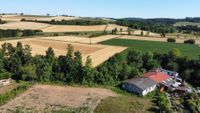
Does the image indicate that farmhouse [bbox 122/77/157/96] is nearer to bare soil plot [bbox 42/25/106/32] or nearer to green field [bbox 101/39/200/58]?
green field [bbox 101/39/200/58]

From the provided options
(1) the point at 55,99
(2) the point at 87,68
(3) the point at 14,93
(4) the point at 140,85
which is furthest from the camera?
(2) the point at 87,68

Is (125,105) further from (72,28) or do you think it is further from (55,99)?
(72,28)

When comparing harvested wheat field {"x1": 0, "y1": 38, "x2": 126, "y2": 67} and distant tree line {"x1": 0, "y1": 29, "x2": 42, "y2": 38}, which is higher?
distant tree line {"x1": 0, "y1": 29, "x2": 42, "y2": 38}

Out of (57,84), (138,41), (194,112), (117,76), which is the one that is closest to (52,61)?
(57,84)

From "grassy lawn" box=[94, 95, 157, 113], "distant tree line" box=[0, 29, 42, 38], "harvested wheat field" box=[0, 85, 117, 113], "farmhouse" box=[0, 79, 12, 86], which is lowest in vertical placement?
"grassy lawn" box=[94, 95, 157, 113]

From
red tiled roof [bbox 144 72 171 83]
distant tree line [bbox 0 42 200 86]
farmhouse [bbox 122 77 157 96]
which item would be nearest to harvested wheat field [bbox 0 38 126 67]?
distant tree line [bbox 0 42 200 86]

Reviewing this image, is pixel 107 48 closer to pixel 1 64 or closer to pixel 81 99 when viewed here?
pixel 1 64

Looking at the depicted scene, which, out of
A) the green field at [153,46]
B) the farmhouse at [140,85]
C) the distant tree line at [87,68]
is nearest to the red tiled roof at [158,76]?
the farmhouse at [140,85]

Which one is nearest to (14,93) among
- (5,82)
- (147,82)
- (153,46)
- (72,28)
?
(5,82)
